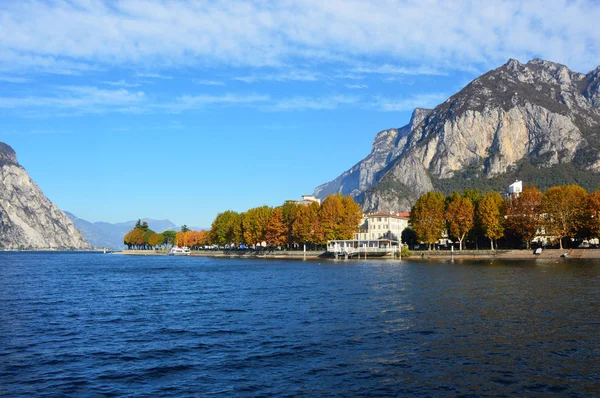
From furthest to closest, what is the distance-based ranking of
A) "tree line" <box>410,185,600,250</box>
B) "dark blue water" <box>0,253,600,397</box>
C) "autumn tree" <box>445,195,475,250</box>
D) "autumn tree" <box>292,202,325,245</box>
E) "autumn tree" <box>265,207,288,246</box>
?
1. "autumn tree" <box>265,207,288,246</box>
2. "autumn tree" <box>292,202,325,245</box>
3. "autumn tree" <box>445,195,475,250</box>
4. "tree line" <box>410,185,600,250</box>
5. "dark blue water" <box>0,253,600,397</box>

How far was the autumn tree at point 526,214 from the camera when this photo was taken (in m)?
133

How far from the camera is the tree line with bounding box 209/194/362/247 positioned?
162 metres

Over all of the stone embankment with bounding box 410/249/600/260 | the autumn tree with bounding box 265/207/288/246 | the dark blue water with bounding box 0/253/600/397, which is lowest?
the dark blue water with bounding box 0/253/600/397

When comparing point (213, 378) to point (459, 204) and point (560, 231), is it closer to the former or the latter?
point (560, 231)

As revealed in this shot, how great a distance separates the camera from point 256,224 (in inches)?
7377

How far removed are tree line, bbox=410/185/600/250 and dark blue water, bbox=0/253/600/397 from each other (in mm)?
83105

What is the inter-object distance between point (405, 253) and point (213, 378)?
426 feet

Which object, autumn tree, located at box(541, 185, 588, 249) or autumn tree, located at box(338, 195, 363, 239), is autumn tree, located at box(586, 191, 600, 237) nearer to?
autumn tree, located at box(541, 185, 588, 249)

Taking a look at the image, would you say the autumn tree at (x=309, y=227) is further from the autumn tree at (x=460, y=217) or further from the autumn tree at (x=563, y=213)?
the autumn tree at (x=563, y=213)

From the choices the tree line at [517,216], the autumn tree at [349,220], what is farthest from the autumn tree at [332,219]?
the tree line at [517,216]

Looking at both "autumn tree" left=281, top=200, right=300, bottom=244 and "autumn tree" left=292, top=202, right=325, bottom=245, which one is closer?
"autumn tree" left=292, top=202, right=325, bottom=245

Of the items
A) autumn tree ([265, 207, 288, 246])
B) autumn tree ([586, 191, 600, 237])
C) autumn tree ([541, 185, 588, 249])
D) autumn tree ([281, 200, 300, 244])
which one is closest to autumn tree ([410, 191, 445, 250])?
autumn tree ([541, 185, 588, 249])

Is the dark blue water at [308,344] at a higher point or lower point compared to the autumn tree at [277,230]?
lower

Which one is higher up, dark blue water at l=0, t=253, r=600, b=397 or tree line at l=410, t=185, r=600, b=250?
tree line at l=410, t=185, r=600, b=250
